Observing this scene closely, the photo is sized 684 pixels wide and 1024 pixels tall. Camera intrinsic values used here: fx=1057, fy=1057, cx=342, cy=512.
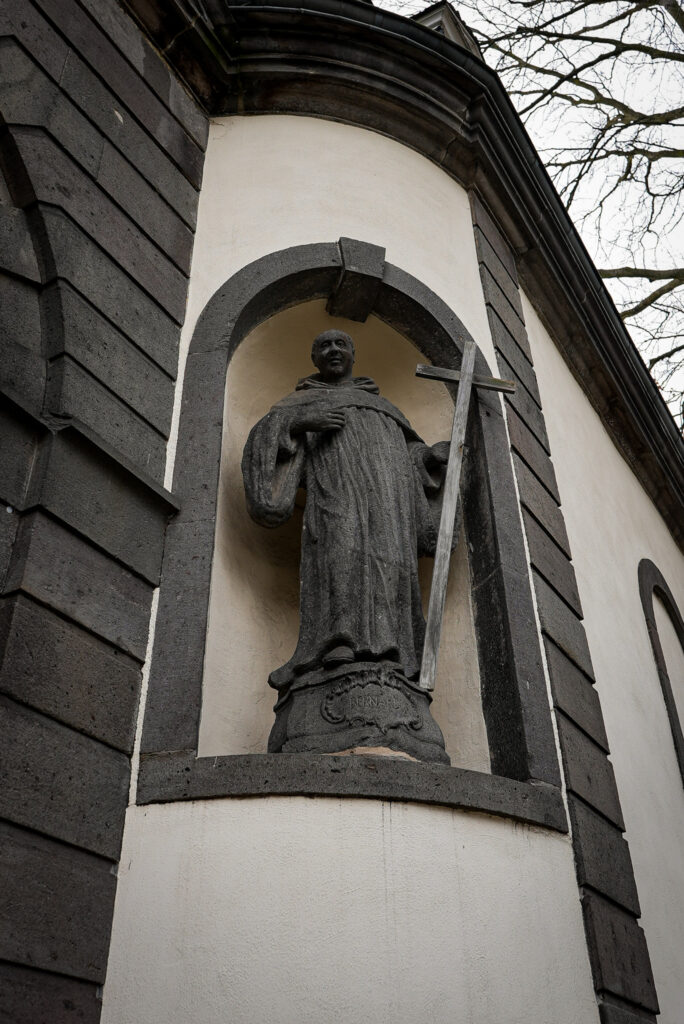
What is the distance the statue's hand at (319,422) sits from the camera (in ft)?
13.9

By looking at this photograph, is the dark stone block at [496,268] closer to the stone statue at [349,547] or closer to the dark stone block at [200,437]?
the stone statue at [349,547]

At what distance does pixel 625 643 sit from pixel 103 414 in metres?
3.22

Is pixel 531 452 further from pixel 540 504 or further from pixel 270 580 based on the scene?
pixel 270 580

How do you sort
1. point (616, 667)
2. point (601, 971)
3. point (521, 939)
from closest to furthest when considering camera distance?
point (521, 939)
point (601, 971)
point (616, 667)

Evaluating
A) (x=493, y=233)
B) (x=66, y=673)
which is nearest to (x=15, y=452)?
(x=66, y=673)

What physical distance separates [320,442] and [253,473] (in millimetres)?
316

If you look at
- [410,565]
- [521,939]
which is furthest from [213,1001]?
[410,565]

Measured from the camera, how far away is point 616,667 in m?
5.26

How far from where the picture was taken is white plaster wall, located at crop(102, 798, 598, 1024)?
115 inches

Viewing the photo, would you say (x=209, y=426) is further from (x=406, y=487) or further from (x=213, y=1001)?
(x=213, y=1001)

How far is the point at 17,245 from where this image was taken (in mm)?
3652

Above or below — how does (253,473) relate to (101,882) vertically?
above

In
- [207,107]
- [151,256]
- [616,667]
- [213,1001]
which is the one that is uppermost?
[207,107]

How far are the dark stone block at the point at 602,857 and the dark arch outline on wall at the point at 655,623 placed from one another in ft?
5.78
